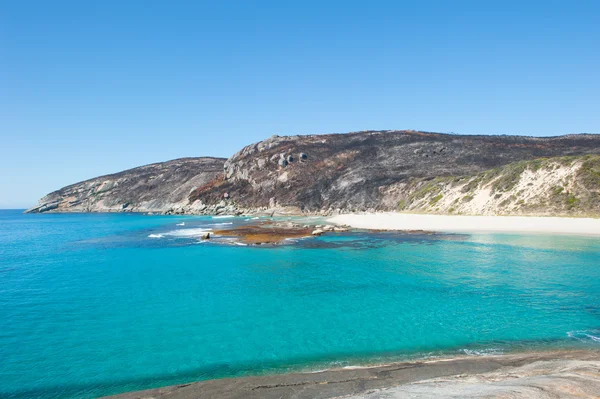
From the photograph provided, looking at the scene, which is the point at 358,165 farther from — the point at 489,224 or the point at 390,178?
the point at 489,224

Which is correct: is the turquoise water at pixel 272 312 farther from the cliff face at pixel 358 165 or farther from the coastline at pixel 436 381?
the cliff face at pixel 358 165

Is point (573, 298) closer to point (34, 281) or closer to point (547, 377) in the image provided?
point (547, 377)

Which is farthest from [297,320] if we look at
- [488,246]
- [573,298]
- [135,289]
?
[488,246]

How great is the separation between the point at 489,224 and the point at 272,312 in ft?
135

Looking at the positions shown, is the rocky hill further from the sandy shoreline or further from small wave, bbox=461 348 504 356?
small wave, bbox=461 348 504 356

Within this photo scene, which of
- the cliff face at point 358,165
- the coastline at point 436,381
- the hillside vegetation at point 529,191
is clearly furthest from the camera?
the cliff face at point 358,165

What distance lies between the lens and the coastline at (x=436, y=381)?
729cm

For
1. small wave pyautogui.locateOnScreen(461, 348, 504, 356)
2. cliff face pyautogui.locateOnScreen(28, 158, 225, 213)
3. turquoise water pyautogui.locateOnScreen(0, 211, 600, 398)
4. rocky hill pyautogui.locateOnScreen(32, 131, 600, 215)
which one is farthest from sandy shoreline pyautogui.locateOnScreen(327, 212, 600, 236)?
cliff face pyautogui.locateOnScreen(28, 158, 225, 213)

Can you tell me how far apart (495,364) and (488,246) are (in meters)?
27.0

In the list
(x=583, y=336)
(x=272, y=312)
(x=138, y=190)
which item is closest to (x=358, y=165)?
(x=272, y=312)

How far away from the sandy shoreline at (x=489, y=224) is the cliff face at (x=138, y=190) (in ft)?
306

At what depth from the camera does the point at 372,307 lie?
695 inches

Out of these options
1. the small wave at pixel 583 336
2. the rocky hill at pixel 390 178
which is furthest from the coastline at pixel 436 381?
the rocky hill at pixel 390 178

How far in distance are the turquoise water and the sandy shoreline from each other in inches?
401
